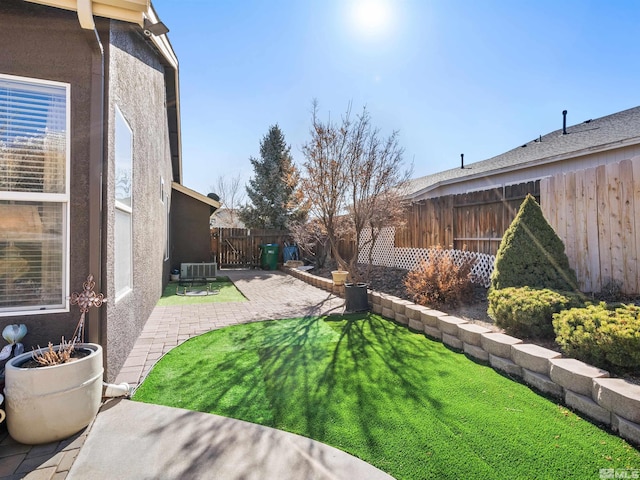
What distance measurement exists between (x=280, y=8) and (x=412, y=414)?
842 cm

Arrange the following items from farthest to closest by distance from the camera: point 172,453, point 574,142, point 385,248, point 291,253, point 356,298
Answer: point 291,253
point 385,248
point 574,142
point 356,298
point 172,453

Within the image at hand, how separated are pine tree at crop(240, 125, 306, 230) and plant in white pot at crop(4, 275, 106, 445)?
615 inches

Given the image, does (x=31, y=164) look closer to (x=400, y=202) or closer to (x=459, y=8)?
(x=400, y=202)

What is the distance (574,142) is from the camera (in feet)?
32.0

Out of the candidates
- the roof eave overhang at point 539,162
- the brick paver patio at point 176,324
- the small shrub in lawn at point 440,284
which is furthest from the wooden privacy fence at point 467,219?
the brick paver patio at point 176,324

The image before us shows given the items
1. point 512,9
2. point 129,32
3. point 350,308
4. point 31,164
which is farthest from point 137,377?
point 512,9

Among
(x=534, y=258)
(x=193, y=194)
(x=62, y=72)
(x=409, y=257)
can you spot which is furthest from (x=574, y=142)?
(x=193, y=194)

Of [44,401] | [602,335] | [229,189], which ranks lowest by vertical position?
[44,401]

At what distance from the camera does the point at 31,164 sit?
9.74 ft

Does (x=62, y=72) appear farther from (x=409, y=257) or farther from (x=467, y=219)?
(x=409, y=257)

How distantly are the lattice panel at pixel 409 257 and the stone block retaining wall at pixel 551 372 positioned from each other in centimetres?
231

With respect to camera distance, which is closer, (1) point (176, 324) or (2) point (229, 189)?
(1) point (176, 324)

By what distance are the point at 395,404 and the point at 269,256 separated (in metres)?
12.4

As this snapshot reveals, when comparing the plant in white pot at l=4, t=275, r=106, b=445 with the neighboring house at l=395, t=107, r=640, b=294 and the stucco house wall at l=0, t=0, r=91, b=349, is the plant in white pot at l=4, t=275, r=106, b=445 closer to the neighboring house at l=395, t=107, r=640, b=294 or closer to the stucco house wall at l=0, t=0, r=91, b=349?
the stucco house wall at l=0, t=0, r=91, b=349
